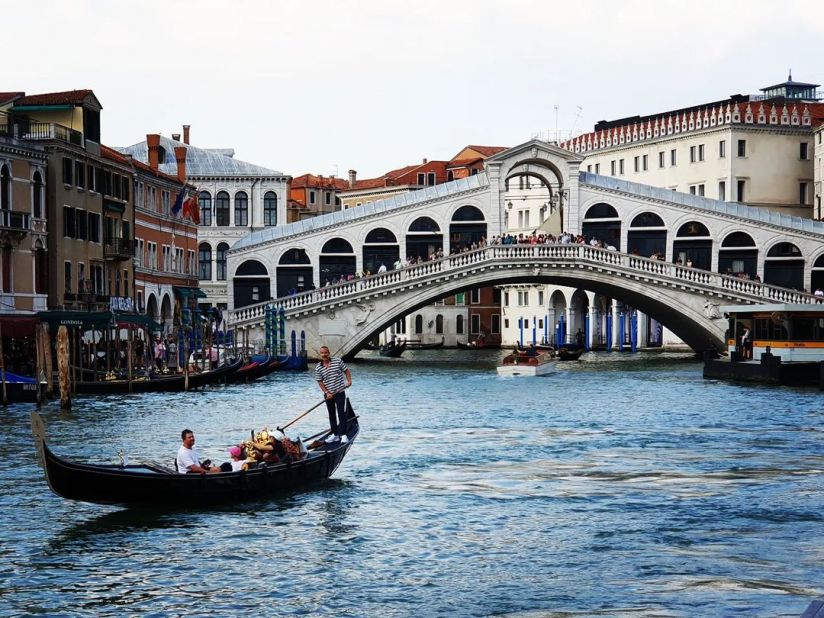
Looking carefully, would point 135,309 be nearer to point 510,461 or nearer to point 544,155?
point 544,155

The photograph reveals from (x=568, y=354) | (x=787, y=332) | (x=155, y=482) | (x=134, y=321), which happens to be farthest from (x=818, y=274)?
(x=155, y=482)

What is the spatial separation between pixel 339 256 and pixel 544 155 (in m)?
7.07

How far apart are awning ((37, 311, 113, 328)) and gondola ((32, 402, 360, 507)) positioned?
638 inches

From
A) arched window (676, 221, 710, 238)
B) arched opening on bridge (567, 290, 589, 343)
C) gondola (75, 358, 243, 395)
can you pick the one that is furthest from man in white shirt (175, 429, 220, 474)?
arched opening on bridge (567, 290, 589, 343)

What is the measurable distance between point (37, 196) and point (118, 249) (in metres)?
5.45

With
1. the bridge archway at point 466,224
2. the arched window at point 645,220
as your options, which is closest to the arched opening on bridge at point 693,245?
the arched window at point 645,220

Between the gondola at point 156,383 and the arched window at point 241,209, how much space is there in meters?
24.1

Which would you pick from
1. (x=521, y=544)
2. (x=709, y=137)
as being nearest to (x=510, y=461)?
(x=521, y=544)

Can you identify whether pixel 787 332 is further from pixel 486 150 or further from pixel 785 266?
pixel 486 150

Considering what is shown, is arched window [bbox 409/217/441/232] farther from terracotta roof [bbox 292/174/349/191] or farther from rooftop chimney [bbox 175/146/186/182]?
terracotta roof [bbox 292/174/349/191]

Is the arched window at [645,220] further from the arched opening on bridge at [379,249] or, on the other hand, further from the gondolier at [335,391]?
the gondolier at [335,391]

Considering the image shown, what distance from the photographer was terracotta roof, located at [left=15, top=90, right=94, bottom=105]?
36.9 m

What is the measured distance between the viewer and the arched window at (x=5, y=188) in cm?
3250

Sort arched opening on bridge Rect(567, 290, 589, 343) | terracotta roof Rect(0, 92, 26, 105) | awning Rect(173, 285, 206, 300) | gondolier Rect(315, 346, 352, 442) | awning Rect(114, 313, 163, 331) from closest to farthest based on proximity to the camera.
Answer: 1. gondolier Rect(315, 346, 352, 442)
2. awning Rect(114, 313, 163, 331)
3. terracotta roof Rect(0, 92, 26, 105)
4. awning Rect(173, 285, 206, 300)
5. arched opening on bridge Rect(567, 290, 589, 343)
